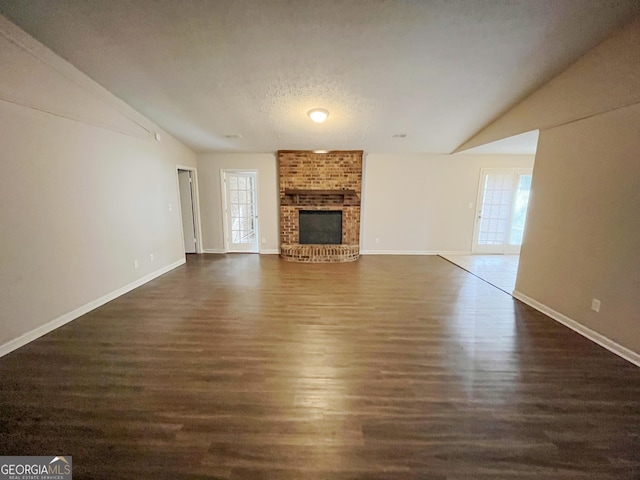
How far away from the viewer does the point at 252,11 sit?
7.35 feet

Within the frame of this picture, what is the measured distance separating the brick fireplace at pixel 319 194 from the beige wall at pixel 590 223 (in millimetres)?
3252

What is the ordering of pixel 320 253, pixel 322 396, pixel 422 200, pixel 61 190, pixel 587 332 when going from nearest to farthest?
1. pixel 322 396
2. pixel 587 332
3. pixel 61 190
4. pixel 320 253
5. pixel 422 200

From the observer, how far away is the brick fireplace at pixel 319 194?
5.80 m

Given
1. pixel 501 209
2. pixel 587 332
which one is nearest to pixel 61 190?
pixel 587 332

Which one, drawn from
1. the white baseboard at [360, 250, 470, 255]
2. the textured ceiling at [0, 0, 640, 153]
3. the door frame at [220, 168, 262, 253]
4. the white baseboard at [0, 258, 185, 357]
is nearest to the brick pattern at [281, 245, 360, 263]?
the white baseboard at [360, 250, 470, 255]

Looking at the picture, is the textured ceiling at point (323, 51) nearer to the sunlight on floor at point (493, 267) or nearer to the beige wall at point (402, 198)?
the beige wall at point (402, 198)

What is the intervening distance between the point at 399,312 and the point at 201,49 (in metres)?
3.61

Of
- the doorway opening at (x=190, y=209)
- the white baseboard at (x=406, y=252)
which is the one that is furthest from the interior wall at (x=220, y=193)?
the white baseboard at (x=406, y=252)

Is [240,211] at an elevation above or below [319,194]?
below

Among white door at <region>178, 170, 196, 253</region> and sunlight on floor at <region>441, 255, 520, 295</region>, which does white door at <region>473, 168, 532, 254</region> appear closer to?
sunlight on floor at <region>441, 255, 520, 295</region>

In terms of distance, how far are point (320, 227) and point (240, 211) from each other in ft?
6.50

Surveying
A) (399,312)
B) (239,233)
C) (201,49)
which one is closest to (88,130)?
(201,49)

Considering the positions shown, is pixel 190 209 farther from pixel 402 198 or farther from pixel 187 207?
pixel 402 198

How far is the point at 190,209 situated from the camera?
5.96m
